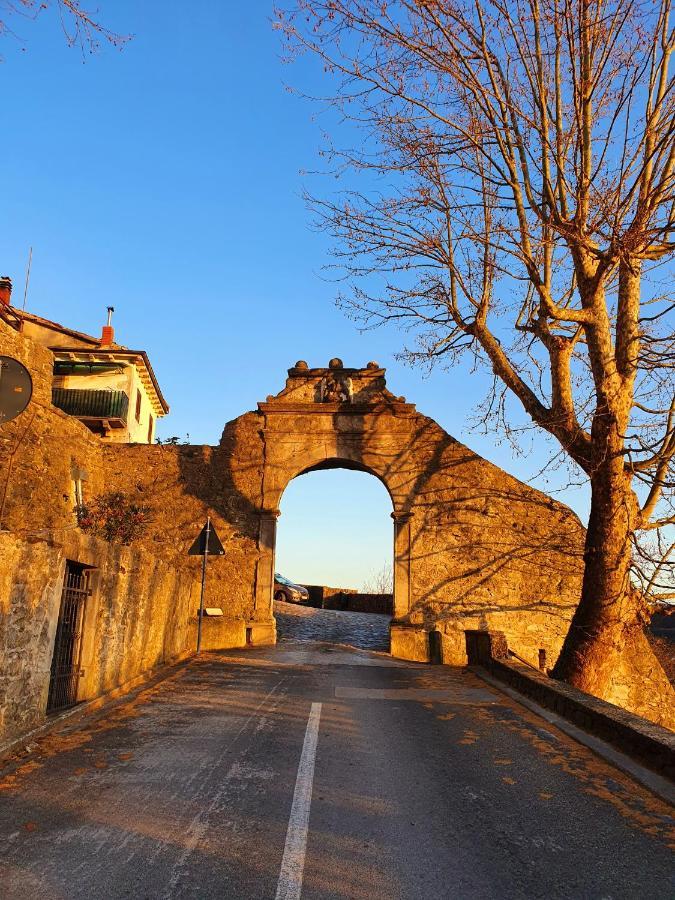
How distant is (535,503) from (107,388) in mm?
19559

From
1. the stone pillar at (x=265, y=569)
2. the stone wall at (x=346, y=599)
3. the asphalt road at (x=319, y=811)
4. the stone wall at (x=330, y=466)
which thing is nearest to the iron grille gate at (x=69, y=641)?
the asphalt road at (x=319, y=811)

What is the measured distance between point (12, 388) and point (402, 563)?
11.7 metres

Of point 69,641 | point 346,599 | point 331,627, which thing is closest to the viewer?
point 69,641

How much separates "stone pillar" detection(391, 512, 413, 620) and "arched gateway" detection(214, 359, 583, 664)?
0.09 feet

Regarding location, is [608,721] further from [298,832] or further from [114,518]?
[114,518]

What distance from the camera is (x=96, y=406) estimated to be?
2709 cm

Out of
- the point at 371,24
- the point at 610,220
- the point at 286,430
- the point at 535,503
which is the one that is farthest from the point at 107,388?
A: the point at 610,220

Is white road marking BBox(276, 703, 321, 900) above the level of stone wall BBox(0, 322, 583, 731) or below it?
below

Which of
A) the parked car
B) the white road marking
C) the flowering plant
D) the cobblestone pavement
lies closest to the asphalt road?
the white road marking

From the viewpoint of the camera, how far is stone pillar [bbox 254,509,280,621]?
1585 centimetres

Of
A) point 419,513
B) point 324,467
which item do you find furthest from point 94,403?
point 419,513

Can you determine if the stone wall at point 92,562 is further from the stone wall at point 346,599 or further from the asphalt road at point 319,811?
the stone wall at point 346,599

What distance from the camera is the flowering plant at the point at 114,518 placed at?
53.0 ft

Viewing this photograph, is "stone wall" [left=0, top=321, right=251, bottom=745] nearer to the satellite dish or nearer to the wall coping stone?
the satellite dish
